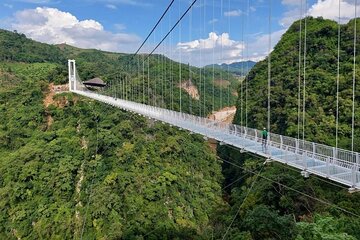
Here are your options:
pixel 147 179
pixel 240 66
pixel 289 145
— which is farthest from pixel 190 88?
pixel 289 145

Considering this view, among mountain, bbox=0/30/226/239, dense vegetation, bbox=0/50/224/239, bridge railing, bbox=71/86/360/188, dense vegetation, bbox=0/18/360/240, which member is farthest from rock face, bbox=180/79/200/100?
bridge railing, bbox=71/86/360/188

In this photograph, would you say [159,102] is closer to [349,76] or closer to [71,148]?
[71,148]

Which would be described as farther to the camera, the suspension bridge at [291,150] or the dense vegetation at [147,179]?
the dense vegetation at [147,179]

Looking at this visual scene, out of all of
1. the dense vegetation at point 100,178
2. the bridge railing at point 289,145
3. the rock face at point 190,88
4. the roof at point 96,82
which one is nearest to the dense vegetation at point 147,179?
the dense vegetation at point 100,178

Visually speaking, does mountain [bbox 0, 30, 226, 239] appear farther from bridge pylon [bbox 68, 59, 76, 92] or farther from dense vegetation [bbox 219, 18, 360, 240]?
bridge pylon [bbox 68, 59, 76, 92]

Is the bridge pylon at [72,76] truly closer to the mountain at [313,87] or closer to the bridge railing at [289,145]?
the mountain at [313,87]

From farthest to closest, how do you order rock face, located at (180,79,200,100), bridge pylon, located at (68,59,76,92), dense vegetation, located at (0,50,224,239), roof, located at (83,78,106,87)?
rock face, located at (180,79,200,100)
roof, located at (83,78,106,87)
bridge pylon, located at (68,59,76,92)
dense vegetation, located at (0,50,224,239)

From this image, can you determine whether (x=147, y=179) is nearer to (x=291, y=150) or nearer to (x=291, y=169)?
(x=291, y=169)

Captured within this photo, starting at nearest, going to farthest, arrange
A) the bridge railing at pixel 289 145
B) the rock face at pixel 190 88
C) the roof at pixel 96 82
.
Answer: the bridge railing at pixel 289 145, the roof at pixel 96 82, the rock face at pixel 190 88
